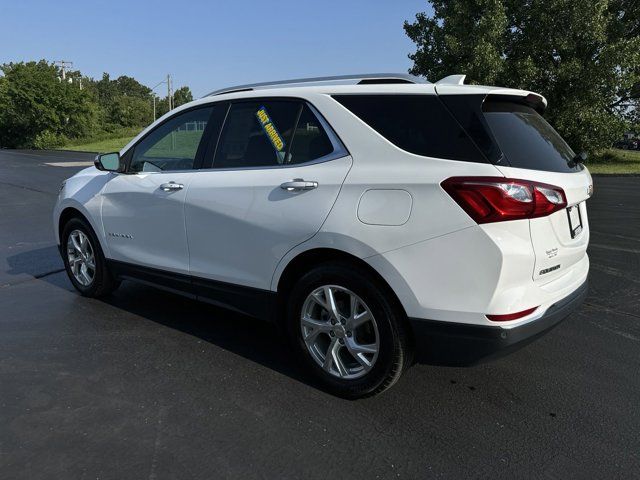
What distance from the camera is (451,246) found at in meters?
2.60

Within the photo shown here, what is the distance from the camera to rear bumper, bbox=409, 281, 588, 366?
2.62 meters

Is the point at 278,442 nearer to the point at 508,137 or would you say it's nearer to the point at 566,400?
the point at 566,400

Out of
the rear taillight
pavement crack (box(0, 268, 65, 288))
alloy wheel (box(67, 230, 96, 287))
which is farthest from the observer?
Result: pavement crack (box(0, 268, 65, 288))

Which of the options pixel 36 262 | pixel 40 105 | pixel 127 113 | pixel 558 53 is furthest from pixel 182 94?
pixel 36 262

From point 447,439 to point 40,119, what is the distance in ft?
192

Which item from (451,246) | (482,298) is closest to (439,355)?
(482,298)

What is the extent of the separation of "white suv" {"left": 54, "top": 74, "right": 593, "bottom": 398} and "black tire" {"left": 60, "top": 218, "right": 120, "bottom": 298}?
Result: 106 centimetres

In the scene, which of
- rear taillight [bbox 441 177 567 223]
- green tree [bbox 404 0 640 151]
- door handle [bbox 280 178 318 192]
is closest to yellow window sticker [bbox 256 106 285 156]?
door handle [bbox 280 178 318 192]

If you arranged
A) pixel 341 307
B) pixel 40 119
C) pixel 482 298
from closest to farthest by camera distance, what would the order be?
1. pixel 482 298
2. pixel 341 307
3. pixel 40 119

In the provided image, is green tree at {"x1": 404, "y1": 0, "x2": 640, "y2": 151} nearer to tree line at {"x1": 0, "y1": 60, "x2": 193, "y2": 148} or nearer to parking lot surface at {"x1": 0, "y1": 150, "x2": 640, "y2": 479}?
parking lot surface at {"x1": 0, "y1": 150, "x2": 640, "y2": 479}

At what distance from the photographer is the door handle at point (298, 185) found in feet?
10.1

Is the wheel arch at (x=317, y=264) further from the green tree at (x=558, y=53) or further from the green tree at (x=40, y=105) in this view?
the green tree at (x=40, y=105)

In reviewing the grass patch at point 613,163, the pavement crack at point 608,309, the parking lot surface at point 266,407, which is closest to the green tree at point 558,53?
the grass patch at point 613,163

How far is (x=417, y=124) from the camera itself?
2854mm
